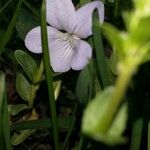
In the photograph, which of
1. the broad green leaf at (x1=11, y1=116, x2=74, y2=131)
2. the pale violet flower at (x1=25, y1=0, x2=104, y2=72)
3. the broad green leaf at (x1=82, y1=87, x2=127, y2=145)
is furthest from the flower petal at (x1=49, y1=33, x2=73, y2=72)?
the broad green leaf at (x1=82, y1=87, x2=127, y2=145)

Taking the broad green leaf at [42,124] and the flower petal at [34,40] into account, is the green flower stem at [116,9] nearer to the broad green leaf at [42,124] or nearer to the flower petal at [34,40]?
the flower petal at [34,40]

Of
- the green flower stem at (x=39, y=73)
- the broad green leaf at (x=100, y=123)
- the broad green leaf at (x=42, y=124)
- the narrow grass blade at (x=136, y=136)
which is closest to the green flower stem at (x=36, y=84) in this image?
the green flower stem at (x=39, y=73)

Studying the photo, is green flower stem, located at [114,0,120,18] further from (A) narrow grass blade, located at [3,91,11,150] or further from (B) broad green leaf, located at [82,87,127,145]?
(B) broad green leaf, located at [82,87,127,145]

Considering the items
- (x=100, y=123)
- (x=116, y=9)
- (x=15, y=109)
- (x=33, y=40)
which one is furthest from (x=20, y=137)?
(x=100, y=123)

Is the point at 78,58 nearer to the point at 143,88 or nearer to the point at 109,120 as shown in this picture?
the point at 143,88

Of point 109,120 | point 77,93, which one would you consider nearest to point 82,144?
point 77,93
